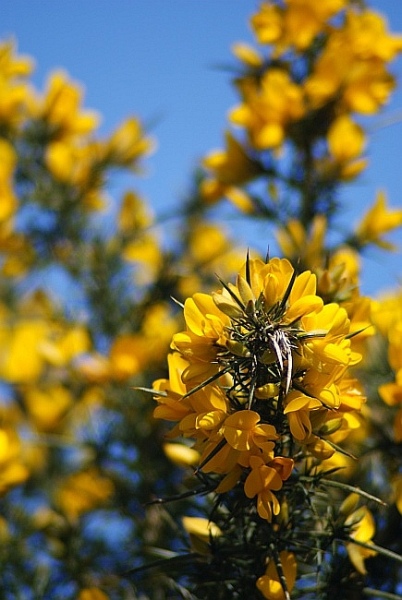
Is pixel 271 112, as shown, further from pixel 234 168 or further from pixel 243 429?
pixel 243 429

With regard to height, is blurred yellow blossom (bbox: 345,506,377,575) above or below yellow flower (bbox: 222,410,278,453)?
below

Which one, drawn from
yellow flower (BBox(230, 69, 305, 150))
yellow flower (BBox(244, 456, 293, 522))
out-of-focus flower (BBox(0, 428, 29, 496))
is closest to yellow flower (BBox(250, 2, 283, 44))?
yellow flower (BBox(230, 69, 305, 150))

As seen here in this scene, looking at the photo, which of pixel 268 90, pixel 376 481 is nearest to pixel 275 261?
pixel 376 481

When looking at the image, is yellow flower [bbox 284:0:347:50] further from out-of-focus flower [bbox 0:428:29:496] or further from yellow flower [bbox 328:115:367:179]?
out-of-focus flower [bbox 0:428:29:496]

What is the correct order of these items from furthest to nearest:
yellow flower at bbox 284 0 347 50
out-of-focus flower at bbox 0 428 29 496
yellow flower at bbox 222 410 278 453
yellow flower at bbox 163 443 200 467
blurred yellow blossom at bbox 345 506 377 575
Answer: yellow flower at bbox 284 0 347 50, out-of-focus flower at bbox 0 428 29 496, yellow flower at bbox 163 443 200 467, blurred yellow blossom at bbox 345 506 377 575, yellow flower at bbox 222 410 278 453

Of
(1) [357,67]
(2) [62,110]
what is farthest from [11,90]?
(1) [357,67]

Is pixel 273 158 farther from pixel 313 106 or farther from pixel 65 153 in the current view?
pixel 65 153

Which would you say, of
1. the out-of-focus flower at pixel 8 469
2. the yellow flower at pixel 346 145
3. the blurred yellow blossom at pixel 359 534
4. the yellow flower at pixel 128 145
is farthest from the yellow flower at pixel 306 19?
the blurred yellow blossom at pixel 359 534

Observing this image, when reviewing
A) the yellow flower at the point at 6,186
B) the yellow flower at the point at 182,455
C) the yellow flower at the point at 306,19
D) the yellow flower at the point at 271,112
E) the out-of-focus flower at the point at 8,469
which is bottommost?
the yellow flower at the point at 182,455

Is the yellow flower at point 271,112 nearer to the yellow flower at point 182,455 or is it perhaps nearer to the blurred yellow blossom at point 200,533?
the yellow flower at point 182,455
